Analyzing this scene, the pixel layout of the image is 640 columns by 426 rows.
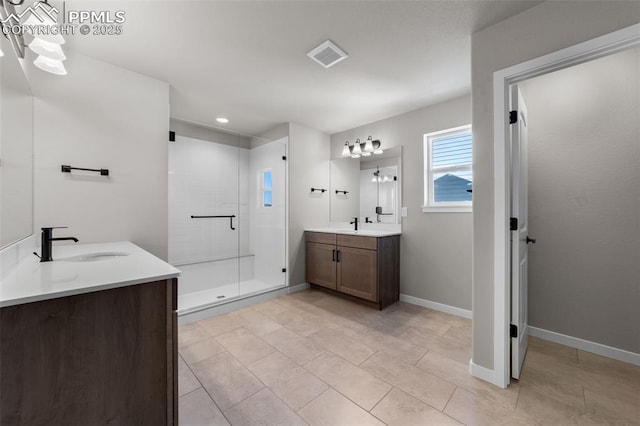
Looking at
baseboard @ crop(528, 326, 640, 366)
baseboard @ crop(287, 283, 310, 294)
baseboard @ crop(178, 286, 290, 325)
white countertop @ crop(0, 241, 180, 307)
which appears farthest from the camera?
baseboard @ crop(287, 283, 310, 294)

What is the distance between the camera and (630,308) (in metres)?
1.93

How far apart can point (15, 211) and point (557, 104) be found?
407 cm

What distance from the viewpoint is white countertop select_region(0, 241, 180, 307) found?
81cm

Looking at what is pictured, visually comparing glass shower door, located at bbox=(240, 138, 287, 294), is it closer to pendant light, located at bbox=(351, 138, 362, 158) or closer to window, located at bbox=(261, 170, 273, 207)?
window, located at bbox=(261, 170, 273, 207)

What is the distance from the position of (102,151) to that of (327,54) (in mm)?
2076

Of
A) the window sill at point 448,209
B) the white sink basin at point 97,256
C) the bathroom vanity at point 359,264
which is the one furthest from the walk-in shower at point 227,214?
the window sill at point 448,209

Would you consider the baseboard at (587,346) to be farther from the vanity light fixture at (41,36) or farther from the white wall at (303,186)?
the vanity light fixture at (41,36)

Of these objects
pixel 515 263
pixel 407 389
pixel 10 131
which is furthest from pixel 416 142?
pixel 10 131

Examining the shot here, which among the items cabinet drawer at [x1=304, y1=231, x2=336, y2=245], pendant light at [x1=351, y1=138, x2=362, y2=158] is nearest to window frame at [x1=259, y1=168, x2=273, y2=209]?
cabinet drawer at [x1=304, y1=231, x2=336, y2=245]

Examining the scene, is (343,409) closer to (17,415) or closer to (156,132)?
(17,415)

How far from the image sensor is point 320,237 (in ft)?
11.8

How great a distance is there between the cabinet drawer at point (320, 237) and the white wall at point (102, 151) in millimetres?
1892

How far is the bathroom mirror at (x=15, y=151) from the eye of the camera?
130cm

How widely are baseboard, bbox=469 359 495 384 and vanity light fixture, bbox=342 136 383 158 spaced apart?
257 cm
